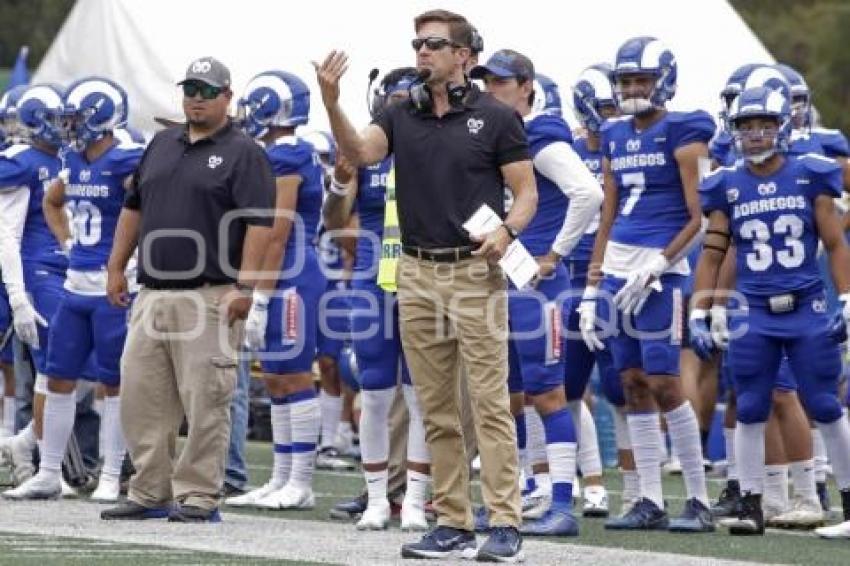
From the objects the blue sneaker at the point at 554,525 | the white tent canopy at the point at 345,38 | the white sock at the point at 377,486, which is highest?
the white tent canopy at the point at 345,38

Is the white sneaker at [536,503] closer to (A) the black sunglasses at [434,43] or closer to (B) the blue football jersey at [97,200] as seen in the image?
(B) the blue football jersey at [97,200]

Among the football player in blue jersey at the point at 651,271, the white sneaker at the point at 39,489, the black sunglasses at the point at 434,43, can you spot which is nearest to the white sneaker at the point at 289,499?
the white sneaker at the point at 39,489

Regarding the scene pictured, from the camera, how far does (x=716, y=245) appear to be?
1124 cm

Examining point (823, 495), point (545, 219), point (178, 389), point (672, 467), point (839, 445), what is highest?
point (545, 219)

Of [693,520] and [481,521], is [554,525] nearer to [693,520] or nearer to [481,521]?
[481,521]

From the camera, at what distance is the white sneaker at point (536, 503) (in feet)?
37.8

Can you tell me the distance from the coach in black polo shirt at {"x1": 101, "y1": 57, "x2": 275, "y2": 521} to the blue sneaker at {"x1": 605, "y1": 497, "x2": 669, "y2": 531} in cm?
182

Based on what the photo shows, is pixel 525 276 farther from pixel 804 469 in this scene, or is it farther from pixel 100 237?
pixel 100 237

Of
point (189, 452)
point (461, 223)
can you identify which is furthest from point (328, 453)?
point (461, 223)

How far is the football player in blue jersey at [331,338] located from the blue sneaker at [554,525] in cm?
451

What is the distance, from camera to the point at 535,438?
11867 mm

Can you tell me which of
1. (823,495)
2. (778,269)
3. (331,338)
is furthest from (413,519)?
(331,338)

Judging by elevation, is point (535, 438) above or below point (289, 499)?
above

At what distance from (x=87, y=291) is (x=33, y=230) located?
3.40 ft
